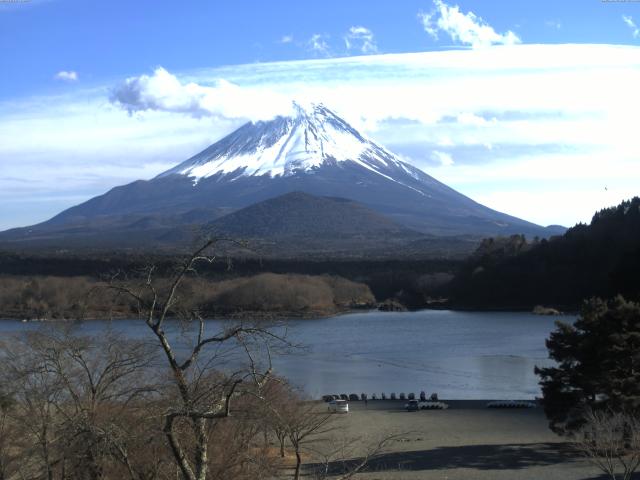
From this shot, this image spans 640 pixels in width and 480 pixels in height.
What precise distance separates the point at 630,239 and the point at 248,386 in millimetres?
40699

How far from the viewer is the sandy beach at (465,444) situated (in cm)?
1027

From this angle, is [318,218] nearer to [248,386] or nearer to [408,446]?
[408,446]

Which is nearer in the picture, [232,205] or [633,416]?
[633,416]

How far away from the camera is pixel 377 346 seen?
2516 centimetres

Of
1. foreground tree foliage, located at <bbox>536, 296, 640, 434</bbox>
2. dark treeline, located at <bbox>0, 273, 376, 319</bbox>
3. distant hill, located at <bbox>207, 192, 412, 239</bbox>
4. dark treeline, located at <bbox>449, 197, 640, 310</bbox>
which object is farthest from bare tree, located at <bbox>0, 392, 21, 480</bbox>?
distant hill, located at <bbox>207, 192, 412, 239</bbox>

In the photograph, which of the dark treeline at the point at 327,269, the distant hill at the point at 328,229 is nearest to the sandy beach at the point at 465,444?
the dark treeline at the point at 327,269

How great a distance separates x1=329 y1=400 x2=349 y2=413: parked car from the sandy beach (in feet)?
0.41

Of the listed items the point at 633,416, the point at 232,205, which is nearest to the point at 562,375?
the point at 633,416

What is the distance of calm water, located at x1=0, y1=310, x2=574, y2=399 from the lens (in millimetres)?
18125

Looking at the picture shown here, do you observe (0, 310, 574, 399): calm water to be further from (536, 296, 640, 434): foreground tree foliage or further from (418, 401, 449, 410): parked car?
(536, 296, 640, 434): foreground tree foliage

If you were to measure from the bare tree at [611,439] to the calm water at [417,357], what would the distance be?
5.26 m

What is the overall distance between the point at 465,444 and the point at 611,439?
12.4ft

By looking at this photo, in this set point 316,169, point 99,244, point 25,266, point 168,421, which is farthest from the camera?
point 316,169

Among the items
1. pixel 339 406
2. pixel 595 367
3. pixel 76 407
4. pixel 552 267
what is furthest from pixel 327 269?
pixel 76 407
